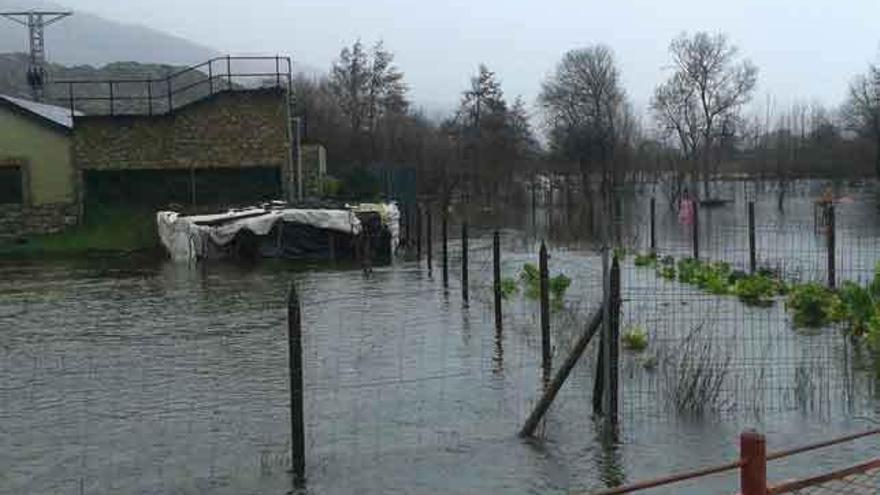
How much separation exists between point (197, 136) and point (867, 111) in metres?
69.4

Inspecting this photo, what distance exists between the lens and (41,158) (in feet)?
129

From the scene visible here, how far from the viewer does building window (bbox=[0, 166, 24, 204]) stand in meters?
39.3

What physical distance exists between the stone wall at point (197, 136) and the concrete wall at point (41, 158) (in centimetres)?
59

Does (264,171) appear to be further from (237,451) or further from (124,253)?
(237,451)

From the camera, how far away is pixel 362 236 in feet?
98.8

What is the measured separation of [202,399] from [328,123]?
2508 inches

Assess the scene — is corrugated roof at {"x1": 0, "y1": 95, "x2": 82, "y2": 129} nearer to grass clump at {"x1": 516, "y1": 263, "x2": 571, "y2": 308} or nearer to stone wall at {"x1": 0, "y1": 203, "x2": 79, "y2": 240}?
stone wall at {"x1": 0, "y1": 203, "x2": 79, "y2": 240}

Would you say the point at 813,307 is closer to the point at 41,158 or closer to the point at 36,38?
the point at 41,158

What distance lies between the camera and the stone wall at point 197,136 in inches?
1549

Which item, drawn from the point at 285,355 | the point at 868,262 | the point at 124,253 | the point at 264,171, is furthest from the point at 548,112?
the point at 285,355

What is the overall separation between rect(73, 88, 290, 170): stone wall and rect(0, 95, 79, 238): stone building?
687mm

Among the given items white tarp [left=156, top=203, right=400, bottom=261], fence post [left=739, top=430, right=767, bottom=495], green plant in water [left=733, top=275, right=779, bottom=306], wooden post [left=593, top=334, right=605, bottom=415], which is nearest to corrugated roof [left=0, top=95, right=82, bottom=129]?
white tarp [left=156, top=203, right=400, bottom=261]

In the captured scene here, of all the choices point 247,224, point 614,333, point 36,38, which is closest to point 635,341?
point 614,333

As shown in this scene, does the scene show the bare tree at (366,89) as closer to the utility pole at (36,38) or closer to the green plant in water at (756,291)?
the utility pole at (36,38)
